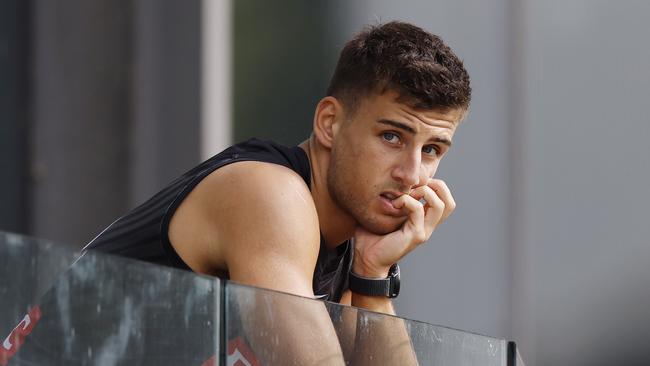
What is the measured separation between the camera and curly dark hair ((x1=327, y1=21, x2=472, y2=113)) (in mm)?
3568

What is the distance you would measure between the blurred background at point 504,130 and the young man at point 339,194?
3.81 m

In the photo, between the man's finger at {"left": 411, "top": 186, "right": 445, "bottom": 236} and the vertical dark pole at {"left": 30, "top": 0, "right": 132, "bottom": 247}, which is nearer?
the man's finger at {"left": 411, "top": 186, "right": 445, "bottom": 236}

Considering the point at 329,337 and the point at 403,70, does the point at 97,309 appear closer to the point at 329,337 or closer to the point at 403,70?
the point at 329,337

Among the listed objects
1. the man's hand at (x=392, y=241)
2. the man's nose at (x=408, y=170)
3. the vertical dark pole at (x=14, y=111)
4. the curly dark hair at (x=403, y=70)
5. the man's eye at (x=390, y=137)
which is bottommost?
the vertical dark pole at (x=14, y=111)

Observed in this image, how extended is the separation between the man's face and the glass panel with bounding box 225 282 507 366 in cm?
65

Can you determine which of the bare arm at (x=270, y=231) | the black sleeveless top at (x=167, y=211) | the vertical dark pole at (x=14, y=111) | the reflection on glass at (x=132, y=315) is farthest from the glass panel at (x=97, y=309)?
the vertical dark pole at (x=14, y=111)

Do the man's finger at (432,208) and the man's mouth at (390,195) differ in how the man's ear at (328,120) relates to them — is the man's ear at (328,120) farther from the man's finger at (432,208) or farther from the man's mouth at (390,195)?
the man's finger at (432,208)

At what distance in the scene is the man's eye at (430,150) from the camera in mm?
3665

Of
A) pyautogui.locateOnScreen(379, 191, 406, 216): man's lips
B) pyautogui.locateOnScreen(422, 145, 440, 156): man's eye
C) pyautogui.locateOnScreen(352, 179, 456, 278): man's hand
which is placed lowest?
pyautogui.locateOnScreen(352, 179, 456, 278): man's hand

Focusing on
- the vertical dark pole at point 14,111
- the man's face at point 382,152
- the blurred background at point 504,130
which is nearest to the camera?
the man's face at point 382,152

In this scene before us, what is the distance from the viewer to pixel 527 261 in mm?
8016

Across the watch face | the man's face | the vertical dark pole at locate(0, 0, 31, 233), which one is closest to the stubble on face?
the man's face

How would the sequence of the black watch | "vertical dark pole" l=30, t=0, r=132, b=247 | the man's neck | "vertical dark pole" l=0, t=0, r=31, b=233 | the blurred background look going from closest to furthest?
the man's neck, the black watch, the blurred background, "vertical dark pole" l=30, t=0, r=132, b=247, "vertical dark pole" l=0, t=0, r=31, b=233

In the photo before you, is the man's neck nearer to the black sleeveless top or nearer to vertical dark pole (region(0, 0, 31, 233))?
the black sleeveless top
